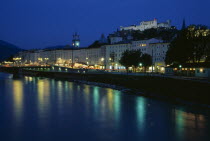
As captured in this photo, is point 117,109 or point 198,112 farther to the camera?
point 117,109

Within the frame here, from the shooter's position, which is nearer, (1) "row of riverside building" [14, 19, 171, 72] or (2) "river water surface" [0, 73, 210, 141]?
(2) "river water surface" [0, 73, 210, 141]

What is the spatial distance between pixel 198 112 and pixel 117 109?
7917mm

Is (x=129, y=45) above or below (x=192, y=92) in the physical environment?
above

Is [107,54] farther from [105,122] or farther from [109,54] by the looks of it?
[105,122]

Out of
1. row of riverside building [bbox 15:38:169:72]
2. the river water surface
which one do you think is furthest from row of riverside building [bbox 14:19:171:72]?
the river water surface

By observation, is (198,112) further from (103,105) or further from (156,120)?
(103,105)

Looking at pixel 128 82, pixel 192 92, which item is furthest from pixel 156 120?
pixel 128 82

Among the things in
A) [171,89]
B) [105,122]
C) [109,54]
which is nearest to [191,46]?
[171,89]

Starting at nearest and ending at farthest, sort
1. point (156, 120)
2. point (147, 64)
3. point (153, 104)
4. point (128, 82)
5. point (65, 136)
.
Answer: point (65, 136) → point (156, 120) → point (153, 104) → point (128, 82) → point (147, 64)

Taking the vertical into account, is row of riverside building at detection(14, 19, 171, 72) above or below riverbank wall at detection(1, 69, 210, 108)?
above

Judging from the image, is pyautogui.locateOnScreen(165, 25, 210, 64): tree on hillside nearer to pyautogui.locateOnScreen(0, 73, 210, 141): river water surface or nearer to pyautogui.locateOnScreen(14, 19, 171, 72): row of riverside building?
pyautogui.locateOnScreen(14, 19, 171, 72): row of riverside building

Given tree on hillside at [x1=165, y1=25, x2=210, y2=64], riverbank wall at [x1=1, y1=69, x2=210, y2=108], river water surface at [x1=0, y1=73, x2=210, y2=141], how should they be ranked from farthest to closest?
tree on hillside at [x1=165, y1=25, x2=210, y2=64] → riverbank wall at [x1=1, y1=69, x2=210, y2=108] → river water surface at [x1=0, y1=73, x2=210, y2=141]

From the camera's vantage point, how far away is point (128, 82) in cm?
4594

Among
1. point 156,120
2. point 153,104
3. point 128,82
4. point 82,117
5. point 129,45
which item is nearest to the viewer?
point 156,120
